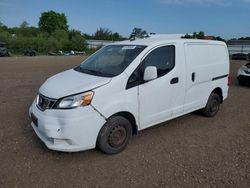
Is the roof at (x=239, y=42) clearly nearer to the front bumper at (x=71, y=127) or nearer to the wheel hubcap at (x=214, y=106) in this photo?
the wheel hubcap at (x=214, y=106)

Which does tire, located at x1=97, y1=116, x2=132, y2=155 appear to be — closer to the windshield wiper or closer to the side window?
the windshield wiper

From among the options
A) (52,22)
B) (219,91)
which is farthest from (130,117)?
(52,22)

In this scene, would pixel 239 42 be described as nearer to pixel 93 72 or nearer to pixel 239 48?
pixel 239 48

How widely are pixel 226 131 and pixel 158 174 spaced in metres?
2.19

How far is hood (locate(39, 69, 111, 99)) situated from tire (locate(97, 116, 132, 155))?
22.7 inches

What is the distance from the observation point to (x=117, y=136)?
3723 mm

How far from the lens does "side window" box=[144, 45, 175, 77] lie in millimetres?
4059

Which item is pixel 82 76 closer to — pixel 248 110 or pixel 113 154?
pixel 113 154

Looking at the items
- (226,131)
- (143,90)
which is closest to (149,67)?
(143,90)

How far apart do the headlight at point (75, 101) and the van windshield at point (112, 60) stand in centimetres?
62

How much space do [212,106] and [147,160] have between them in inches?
103

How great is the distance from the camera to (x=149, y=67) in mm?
3754

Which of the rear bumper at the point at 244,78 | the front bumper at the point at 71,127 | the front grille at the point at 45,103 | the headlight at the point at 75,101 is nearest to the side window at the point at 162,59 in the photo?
the headlight at the point at 75,101

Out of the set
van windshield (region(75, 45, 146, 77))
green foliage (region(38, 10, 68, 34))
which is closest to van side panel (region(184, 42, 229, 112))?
van windshield (region(75, 45, 146, 77))
